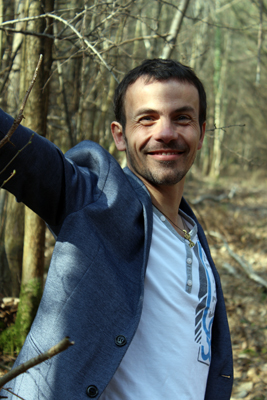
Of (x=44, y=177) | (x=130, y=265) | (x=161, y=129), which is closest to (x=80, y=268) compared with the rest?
(x=130, y=265)

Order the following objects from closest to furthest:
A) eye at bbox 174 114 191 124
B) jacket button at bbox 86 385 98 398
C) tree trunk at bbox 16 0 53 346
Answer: jacket button at bbox 86 385 98 398 < eye at bbox 174 114 191 124 < tree trunk at bbox 16 0 53 346

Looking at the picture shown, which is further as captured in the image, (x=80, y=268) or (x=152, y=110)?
(x=152, y=110)

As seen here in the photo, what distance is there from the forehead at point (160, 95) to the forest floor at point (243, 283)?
5.14 ft

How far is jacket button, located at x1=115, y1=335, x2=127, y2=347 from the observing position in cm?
127

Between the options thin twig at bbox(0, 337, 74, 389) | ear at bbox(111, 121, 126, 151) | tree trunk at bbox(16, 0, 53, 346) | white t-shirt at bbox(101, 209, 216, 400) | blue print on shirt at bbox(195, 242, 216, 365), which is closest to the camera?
thin twig at bbox(0, 337, 74, 389)

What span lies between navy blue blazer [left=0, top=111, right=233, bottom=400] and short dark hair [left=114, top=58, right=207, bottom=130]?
0.52m

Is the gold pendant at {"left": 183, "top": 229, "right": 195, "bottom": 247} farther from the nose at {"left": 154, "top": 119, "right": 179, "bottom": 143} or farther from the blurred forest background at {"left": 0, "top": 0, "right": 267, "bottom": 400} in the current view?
the blurred forest background at {"left": 0, "top": 0, "right": 267, "bottom": 400}

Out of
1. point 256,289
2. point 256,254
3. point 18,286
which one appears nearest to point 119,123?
point 18,286

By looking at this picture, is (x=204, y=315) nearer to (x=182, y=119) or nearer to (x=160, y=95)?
(x=182, y=119)

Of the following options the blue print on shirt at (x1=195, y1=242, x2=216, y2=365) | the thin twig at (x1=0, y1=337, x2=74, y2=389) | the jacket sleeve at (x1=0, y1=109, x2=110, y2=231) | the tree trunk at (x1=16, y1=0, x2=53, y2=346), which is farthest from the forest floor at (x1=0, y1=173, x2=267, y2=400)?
the thin twig at (x1=0, y1=337, x2=74, y2=389)

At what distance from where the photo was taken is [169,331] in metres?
1.48

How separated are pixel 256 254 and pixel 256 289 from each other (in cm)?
171

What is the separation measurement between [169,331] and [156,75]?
1139 millimetres

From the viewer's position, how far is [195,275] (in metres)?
1.69
